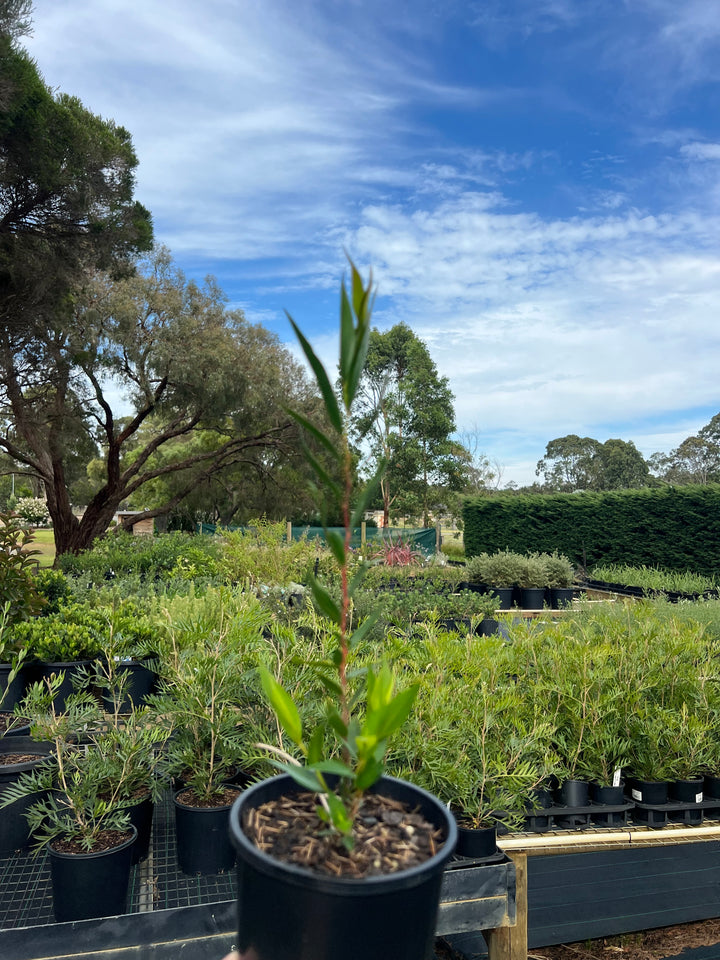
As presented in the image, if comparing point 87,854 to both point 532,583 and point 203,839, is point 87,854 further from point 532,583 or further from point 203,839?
point 532,583

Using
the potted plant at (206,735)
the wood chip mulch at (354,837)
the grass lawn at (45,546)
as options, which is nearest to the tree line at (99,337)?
the grass lawn at (45,546)

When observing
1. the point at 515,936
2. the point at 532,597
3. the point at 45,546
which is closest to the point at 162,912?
the point at 515,936

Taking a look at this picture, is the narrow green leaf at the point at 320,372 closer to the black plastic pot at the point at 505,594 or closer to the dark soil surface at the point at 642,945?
the dark soil surface at the point at 642,945

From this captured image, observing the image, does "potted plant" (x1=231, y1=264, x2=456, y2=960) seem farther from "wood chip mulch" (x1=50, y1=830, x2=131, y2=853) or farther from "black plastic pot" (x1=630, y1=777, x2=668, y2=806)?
"black plastic pot" (x1=630, y1=777, x2=668, y2=806)

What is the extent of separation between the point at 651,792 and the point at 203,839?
146cm

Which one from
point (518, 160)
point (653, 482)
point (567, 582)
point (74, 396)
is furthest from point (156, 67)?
point (653, 482)

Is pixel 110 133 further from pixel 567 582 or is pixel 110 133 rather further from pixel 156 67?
pixel 567 582

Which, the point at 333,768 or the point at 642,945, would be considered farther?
the point at 642,945

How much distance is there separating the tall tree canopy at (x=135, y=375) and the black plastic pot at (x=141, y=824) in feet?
39.0

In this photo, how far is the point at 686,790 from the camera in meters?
2.22

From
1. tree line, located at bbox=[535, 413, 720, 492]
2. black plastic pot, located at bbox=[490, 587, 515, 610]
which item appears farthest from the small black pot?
tree line, located at bbox=[535, 413, 720, 492]

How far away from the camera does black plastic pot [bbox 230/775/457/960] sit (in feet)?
2.23

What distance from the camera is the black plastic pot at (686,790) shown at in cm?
221

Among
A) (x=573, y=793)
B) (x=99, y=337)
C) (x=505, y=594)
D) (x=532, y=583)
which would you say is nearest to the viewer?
(x=573, y=793)
